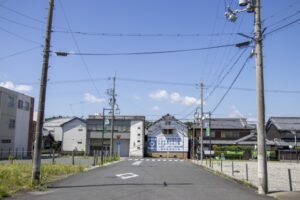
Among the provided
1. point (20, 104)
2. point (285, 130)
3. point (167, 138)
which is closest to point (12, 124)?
point (20, 104)

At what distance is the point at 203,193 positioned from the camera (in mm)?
13406

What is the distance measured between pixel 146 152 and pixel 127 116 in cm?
1108

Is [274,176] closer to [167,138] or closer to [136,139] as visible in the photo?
[167,138]

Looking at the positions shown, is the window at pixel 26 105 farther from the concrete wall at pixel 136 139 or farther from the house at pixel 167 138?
the house at pixel 167 138

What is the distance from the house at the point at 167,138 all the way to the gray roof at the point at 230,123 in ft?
20.1

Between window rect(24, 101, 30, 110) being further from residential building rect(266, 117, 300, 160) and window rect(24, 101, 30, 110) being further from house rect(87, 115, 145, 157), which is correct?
residential building rect(266, 117, 300, 160)

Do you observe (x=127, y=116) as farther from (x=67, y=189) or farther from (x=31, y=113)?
(x=67, y=189)

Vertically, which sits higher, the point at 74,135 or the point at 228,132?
the point at 228,132

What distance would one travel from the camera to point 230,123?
268 ft

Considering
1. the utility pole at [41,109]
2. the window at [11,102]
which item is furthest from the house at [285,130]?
the utility pole at [41,109]

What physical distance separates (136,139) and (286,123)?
A: 30092 millimetres

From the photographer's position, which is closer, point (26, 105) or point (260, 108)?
point (260, 108)

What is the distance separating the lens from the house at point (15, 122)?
50.7 m

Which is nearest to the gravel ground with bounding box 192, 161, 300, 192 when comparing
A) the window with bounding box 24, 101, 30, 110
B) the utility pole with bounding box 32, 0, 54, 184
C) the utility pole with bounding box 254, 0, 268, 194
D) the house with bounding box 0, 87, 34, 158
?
the utility pole with bounding box 254, 0, 268, 194
